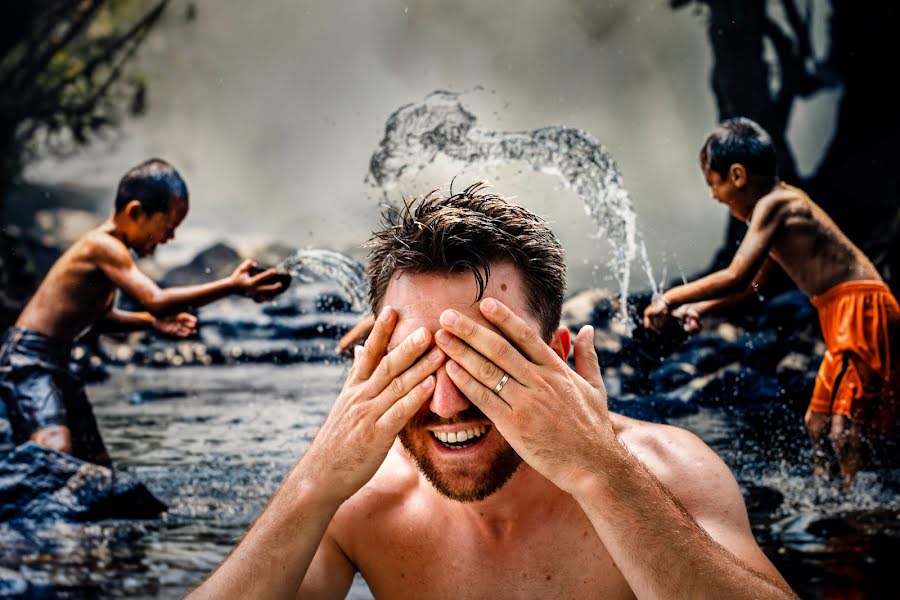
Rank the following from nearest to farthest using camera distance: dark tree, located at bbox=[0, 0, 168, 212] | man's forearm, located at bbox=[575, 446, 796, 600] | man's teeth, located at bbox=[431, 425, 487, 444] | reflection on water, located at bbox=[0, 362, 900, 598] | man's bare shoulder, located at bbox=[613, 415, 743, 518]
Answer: man's forearm, located at bbox=[575, 446, 796, 600] < man's teeth, located at bbox=[431, 425, 487, 444] < man's bare shoulder, located at bbox=[613, 415, 743, 518] < reflection on water, located at bbox=[0, 362, 900, 598] < dark tree, located at bbox=[0, 0, 168, 212]

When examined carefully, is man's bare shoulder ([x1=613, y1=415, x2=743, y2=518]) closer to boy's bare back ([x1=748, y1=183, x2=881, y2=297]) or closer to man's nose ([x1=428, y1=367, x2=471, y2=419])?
man's nose ([x1=428, y1=367, x2=471, y2=419])

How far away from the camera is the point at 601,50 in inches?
167

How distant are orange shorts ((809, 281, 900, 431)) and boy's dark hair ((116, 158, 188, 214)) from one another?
3121 millimetres

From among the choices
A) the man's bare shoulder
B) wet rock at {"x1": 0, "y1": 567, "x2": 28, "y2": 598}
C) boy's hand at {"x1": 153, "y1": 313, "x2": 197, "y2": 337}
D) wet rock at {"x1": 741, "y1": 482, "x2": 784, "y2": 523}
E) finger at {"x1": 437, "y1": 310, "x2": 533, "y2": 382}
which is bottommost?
wet rock at {"x1": 0, "y1": 567, "x2": 28, "y2": 598}

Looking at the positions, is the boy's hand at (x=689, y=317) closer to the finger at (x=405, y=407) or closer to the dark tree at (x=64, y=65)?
the finger at (x=405, y=407)

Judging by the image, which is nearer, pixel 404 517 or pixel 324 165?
pixel 404 517

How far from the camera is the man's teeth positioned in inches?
69.6

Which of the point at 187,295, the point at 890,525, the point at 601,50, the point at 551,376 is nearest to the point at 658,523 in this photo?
the point at 551,376

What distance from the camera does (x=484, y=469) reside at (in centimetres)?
181

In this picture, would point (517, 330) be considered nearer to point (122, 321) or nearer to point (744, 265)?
point (744, 265)

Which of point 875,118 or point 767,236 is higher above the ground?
point 875,118

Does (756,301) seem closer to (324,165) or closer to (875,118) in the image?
(875,118)

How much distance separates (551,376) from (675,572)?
0.42m

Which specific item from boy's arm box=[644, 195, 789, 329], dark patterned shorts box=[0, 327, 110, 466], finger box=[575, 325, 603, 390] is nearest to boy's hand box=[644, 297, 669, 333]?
boy's arm box=[644, 195, 789, 329]
